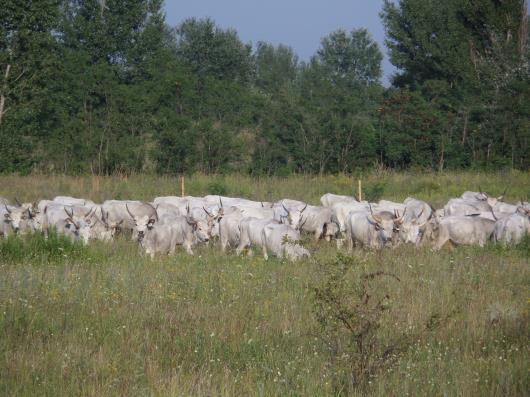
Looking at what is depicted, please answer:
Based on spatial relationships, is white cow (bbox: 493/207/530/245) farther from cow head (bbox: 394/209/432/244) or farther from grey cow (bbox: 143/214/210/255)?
grey cow (bbox: 143/214/210/255)

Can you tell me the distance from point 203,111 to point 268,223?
27112 mm

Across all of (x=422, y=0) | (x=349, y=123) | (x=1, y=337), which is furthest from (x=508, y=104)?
(x=1, y=337)

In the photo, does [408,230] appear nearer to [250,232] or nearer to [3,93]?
[250,232]

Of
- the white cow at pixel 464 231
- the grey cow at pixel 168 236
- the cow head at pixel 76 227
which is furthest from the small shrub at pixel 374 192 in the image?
the cow head at pixel 76 227

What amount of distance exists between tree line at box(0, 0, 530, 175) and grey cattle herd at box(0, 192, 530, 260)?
14.1 meters

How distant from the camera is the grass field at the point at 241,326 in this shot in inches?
330

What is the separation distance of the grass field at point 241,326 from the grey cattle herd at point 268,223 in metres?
2.03

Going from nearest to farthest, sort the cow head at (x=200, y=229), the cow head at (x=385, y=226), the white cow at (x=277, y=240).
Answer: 1. the white cow at (x=277, y=240)
2. the cow head at (x=385, y=226)
3. the cow head at (x=200, y=229)

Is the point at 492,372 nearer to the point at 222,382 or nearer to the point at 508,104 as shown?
the point at 222,382

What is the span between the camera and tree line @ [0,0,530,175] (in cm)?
3819

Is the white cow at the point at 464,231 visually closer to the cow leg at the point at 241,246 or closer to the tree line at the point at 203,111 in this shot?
the cow leg at the point at 241,246

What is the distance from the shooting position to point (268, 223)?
18656 millimetres

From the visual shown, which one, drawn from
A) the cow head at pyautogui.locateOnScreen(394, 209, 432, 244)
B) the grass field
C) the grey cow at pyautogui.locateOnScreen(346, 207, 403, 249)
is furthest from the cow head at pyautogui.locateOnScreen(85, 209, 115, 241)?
the cow head at pyautogui.locateOnScreen(394, 209, 432, 244)

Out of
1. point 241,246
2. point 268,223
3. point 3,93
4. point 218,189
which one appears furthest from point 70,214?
point 3,93
